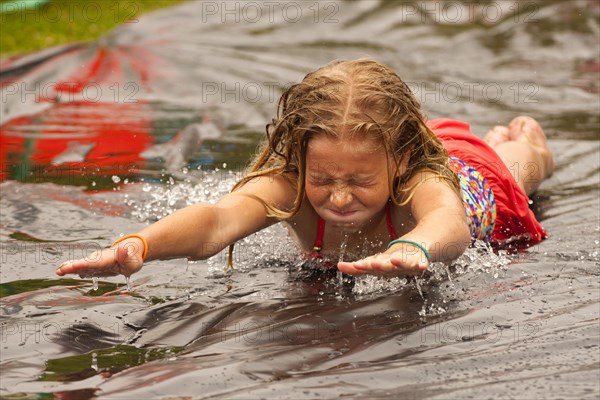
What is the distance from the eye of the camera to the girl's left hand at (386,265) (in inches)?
84.9

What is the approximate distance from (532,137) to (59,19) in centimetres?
547

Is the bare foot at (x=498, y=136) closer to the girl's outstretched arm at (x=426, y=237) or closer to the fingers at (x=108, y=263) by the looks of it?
the girl's outstretched arm at (x=426, y=237)

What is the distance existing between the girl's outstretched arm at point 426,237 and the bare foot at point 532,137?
1502 millimetres

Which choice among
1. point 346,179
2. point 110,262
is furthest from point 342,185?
point 110,262

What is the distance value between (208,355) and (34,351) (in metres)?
0.42

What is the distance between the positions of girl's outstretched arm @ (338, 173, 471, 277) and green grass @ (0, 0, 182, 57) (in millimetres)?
4769

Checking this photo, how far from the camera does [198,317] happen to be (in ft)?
8.50

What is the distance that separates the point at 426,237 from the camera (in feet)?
7.87

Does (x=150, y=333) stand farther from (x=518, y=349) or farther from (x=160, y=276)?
(x=518, y=349)
